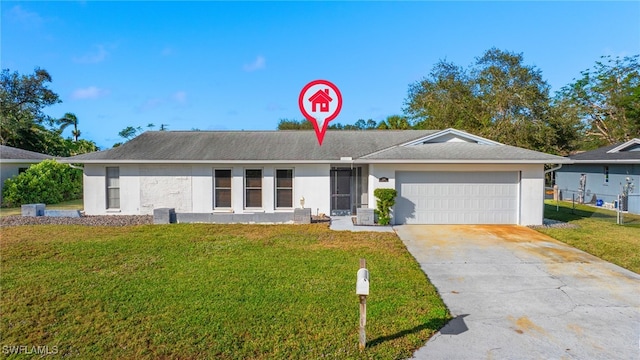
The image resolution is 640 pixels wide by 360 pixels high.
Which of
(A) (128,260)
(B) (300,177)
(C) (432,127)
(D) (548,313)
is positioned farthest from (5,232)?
(C) (432,127)

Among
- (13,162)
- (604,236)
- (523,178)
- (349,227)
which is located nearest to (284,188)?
(349,227)

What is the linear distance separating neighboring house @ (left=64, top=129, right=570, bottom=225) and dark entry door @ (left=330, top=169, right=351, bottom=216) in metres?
0.04

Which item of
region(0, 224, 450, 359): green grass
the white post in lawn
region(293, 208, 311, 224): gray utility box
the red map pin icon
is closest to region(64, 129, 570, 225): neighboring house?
region(293, 208, 311, 224): gray utility box

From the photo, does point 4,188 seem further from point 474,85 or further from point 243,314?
point 474,85

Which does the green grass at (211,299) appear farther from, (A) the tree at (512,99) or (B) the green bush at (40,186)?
(A) the tree at (512,99)

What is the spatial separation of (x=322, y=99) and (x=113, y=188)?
1102 cm

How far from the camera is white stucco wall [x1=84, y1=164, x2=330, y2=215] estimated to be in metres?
14.2

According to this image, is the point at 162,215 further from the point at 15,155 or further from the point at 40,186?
the point at 15,155

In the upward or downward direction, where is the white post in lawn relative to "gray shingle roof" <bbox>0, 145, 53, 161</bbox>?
downward

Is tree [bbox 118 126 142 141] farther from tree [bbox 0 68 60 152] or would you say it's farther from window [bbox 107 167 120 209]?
Answer: window [bbox 107 167 120 209]

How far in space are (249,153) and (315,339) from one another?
10.9m

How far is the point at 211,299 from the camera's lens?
5664mm

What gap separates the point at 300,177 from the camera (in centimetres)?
1426

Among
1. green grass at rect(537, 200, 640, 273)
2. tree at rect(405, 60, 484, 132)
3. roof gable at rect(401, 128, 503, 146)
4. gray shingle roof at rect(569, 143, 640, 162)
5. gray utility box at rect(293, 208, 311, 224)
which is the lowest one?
green grass at rect(537, 200, 640, 273)
